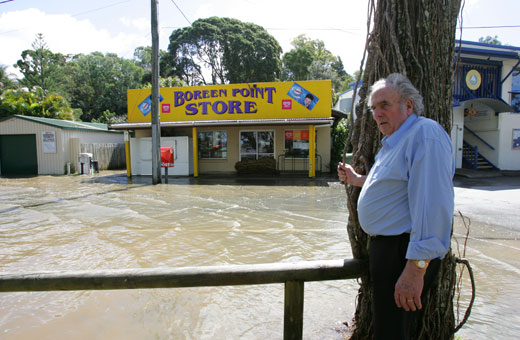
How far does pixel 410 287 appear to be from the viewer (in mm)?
1517

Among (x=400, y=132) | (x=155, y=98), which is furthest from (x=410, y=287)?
(x=155, y=98)

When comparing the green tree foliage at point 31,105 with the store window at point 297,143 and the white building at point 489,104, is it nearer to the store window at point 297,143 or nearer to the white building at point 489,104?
the store window at point 297,143

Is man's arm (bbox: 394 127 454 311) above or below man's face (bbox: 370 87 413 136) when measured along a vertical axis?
below

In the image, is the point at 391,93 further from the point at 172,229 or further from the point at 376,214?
the point at 172,229

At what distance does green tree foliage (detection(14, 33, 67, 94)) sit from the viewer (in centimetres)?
3775

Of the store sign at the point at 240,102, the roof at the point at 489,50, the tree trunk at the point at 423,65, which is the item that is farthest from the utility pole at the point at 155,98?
the roof at the point at 489,50

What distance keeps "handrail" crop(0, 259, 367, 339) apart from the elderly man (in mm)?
344

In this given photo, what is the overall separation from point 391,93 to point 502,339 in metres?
2.43

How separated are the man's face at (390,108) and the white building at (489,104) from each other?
606 inches

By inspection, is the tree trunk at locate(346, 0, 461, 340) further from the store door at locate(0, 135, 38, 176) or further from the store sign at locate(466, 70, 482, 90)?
the store door at locate(0, 135, 38, 176)

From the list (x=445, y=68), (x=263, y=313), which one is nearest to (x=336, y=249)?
(x=263, y=313)

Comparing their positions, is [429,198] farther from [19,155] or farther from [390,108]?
[19,155]

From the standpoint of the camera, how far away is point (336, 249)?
4.91m

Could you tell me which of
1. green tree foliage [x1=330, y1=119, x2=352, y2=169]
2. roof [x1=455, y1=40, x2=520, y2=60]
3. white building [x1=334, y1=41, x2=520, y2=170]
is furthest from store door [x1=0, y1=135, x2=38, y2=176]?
roof [x1=455, y1=40, x2=520, y2=60]
